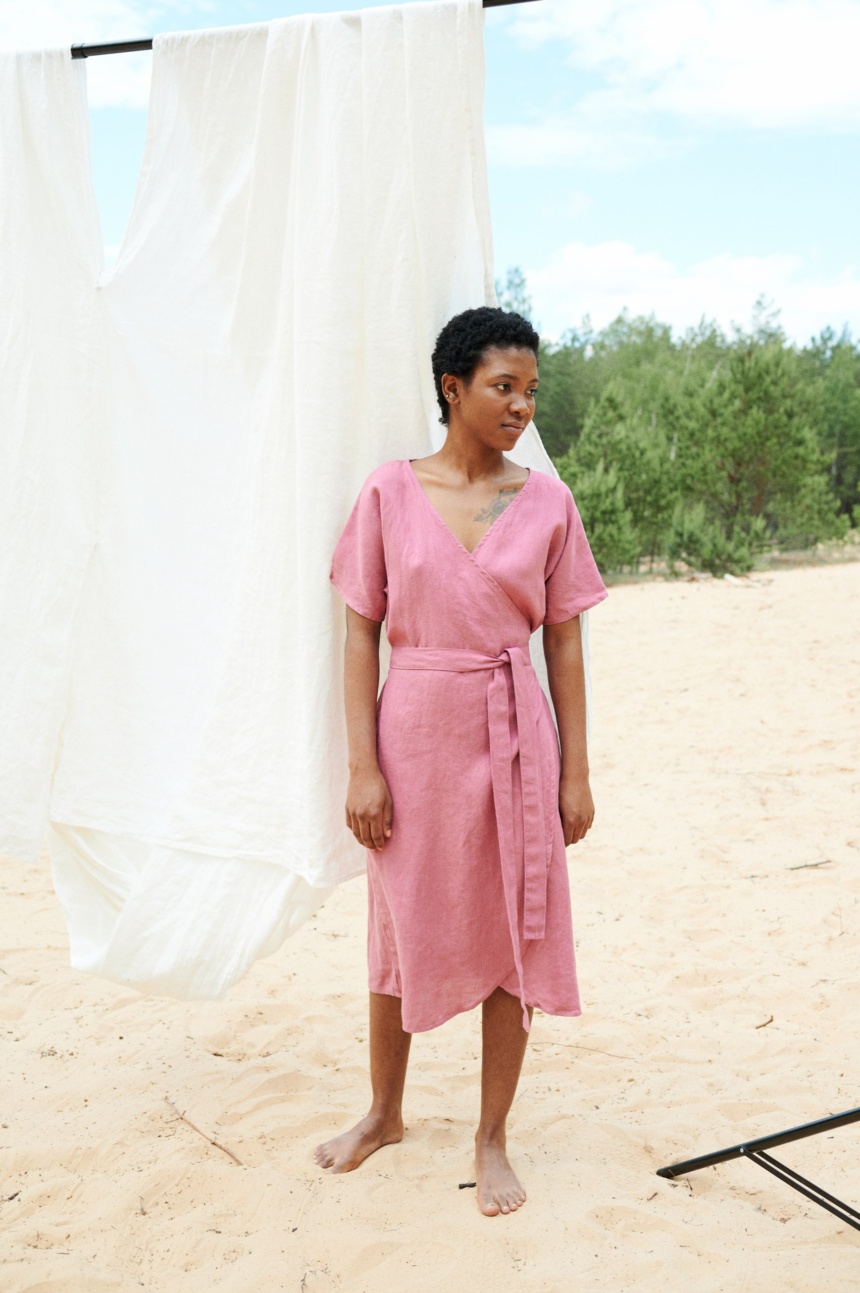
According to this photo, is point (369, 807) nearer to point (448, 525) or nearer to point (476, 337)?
point (448, 525)

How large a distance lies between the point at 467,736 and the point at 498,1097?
811 mm

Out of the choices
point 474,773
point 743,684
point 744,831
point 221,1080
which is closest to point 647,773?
point 744,831

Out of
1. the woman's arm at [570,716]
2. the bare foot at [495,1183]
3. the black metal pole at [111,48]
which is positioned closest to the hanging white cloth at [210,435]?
the black metal pole at [111,48]

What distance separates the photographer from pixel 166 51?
2.12 m

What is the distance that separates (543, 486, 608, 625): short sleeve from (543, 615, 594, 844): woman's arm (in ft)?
0.14

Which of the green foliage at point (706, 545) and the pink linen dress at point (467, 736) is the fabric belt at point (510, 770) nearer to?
the pink linen dress at point (467, 736)

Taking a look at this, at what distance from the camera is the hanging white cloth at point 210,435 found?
2.06 metres

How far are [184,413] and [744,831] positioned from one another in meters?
3.51

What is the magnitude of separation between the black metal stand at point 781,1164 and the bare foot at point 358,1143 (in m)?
0.59

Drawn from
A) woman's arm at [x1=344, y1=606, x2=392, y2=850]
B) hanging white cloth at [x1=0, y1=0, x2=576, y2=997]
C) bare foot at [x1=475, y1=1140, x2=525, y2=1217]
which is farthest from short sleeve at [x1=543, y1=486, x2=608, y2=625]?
bare foot at [x1=475, y1=1140, x2=525, y2=1217]

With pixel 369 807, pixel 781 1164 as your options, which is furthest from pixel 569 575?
pixel 781 1164

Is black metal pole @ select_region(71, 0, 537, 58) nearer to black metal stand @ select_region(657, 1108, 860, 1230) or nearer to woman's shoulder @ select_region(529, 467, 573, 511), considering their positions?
woman's shoulder @ select_region(529, 467, 573, 511)

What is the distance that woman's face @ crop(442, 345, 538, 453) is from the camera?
6.41 feet

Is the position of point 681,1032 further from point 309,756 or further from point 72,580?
point 72,580
